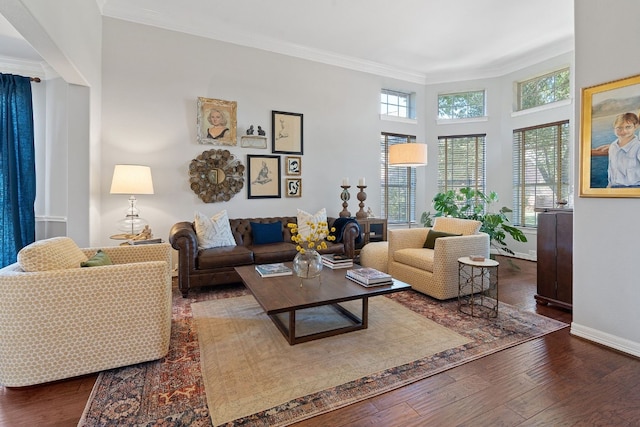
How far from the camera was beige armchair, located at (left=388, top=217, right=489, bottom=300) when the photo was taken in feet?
10.8

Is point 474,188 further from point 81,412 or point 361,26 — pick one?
point 81,412

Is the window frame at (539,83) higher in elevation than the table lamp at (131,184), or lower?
higher

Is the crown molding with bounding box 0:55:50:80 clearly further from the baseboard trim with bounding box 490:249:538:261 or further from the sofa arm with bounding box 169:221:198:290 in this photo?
the baseboard trim with bounding box 490:249:538:261

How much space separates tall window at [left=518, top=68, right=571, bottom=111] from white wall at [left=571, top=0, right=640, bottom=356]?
310 centimetres

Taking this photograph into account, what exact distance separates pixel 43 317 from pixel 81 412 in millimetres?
608

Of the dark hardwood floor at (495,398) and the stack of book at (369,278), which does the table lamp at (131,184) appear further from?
the stack of book at (369,278)

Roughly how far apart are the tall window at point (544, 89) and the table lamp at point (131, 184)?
6.24 m

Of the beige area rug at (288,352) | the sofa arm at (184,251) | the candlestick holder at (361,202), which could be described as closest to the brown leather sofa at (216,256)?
the sofa arm at (184,251)

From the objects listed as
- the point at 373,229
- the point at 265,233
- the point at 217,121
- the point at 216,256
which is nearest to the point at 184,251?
the point at 216,256

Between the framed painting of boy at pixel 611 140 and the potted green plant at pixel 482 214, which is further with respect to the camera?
the potted green plant at pixel 482 214

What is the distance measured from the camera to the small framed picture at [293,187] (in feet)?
16.6

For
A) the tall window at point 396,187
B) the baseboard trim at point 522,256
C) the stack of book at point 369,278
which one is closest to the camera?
the stack of book at point 369,278

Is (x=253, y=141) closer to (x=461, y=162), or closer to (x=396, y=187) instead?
(x=396, y=187)

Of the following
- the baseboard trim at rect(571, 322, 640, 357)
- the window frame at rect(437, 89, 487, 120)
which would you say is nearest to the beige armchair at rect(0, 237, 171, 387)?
the baseboard trim at rect(571, 322, 640, 357)
